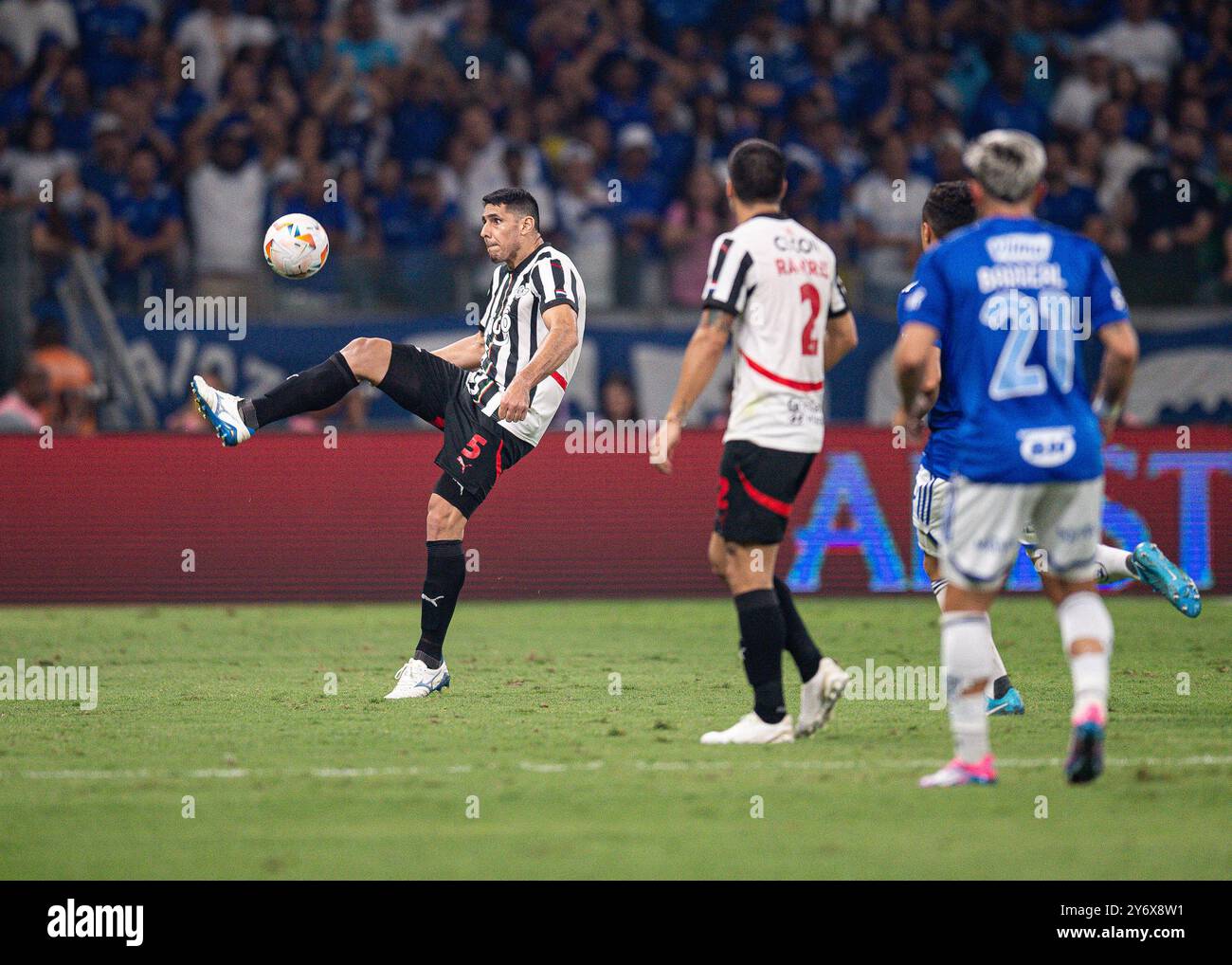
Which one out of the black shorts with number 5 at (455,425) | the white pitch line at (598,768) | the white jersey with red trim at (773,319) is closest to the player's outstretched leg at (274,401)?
the black shorts with number 5 at (455,425)

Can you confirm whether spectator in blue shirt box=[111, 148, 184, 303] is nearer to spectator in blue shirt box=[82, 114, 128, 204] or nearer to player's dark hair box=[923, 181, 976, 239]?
spectator in blue shirt box=[82, 114, 128, 204]

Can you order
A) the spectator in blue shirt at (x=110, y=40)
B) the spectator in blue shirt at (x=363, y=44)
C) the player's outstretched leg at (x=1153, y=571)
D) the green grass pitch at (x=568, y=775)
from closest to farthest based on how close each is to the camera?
the green grass pitch at (x=568, y=775)
the player's outstretched leg at (x=1153, y=571)
the spectator in blue shirt at (x=110, y=40)
the spectator in blue shirt at (x=363, y=44)

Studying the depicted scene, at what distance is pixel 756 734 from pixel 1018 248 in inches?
93.0

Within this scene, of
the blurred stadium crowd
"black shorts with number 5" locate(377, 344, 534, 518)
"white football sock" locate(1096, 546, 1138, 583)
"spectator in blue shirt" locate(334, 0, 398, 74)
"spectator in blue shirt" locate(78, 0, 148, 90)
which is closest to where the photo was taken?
"white football sock" locate(1096, 546, 1138, 583)

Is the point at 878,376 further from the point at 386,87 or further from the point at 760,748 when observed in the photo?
the point at 760,748

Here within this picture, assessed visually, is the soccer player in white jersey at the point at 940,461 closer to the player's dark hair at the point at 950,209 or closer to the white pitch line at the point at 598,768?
the player's dark hair at the point at 950,209

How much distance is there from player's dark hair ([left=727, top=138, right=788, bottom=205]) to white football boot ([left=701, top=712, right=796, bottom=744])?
85.5 inches

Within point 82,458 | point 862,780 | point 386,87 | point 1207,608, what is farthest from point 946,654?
point 386,87

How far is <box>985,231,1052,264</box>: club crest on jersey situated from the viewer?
6.00 meters

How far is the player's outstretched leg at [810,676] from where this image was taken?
23.7 ft

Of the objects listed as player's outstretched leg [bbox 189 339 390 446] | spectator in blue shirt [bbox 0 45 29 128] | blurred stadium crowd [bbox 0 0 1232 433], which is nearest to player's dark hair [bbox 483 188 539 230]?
player's outstretched leg [bbox 189 339 390 446]

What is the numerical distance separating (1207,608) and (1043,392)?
8144mm

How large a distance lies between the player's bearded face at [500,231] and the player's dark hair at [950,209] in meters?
2.30

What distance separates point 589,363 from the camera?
15719 millimetres
